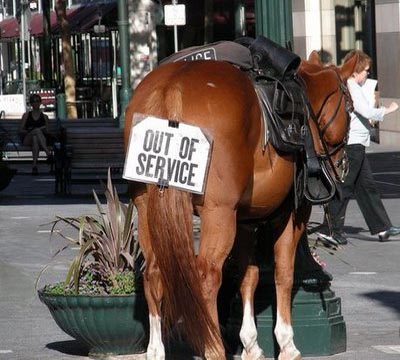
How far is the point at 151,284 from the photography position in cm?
764

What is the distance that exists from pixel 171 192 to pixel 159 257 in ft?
1.09

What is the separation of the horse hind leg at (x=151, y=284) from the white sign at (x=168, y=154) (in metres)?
0.20

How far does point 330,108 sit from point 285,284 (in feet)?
3.52

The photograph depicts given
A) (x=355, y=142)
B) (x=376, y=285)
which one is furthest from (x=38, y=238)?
(x=376, y=285)

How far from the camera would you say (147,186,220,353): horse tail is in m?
7.26

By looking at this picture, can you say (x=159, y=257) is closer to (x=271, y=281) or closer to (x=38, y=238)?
(x=271, y=281)

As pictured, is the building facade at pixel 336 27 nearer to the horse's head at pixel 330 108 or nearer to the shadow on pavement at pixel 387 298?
the shadow on pavement at pixel 387 298

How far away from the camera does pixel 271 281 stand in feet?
29.0

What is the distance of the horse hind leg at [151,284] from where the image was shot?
757cm

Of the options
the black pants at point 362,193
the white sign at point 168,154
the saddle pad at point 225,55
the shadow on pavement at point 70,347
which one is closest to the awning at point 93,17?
the black pants at point 362,193

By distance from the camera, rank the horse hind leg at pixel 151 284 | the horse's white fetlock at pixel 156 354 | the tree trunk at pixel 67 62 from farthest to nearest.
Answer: the tree trunk at pixel 67 62 < the horse's white fetlock at pixel 156 354 < the horse hind leg at pixel 151 284

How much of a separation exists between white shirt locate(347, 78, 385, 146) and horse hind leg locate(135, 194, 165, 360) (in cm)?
746

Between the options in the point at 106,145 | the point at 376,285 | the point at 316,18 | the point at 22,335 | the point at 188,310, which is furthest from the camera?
the point at 316,18

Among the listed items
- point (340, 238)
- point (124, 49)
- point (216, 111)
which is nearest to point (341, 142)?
point (216, 111)
